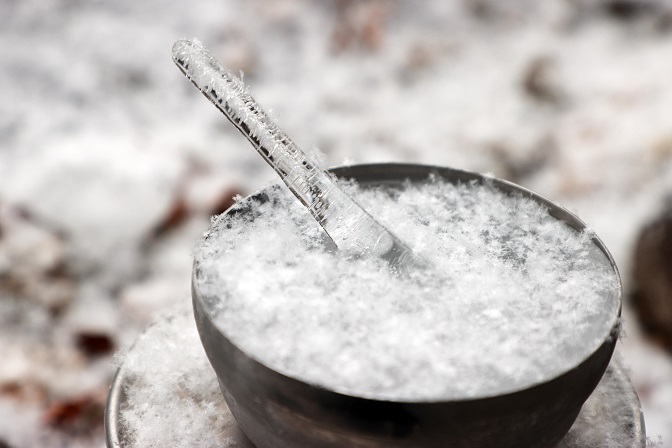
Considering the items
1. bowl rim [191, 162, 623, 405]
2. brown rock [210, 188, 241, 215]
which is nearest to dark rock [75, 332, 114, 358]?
brown rock [210, 188, 241, 215]

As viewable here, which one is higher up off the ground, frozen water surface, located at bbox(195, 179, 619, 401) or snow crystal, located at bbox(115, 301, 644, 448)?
frozen water surface, located at bbox(195, 179, 619, 401)

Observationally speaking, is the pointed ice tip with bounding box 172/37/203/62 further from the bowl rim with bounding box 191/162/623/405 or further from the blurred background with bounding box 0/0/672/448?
the blurred background with bounding box 0/0/672/448

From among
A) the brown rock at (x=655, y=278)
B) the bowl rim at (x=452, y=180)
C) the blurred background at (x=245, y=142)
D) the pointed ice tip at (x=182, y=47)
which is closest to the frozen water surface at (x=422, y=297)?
the bowl rim at (x=452, y=180)

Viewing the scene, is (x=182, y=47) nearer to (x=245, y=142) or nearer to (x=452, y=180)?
(x=452, y=180)

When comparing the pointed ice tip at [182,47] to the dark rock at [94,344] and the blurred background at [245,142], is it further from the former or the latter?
the dark rock at [94,344]

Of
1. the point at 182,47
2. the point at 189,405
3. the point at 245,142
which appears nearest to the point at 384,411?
the point at 189,405

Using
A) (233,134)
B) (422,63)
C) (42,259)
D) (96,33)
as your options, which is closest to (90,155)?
(42,259)
